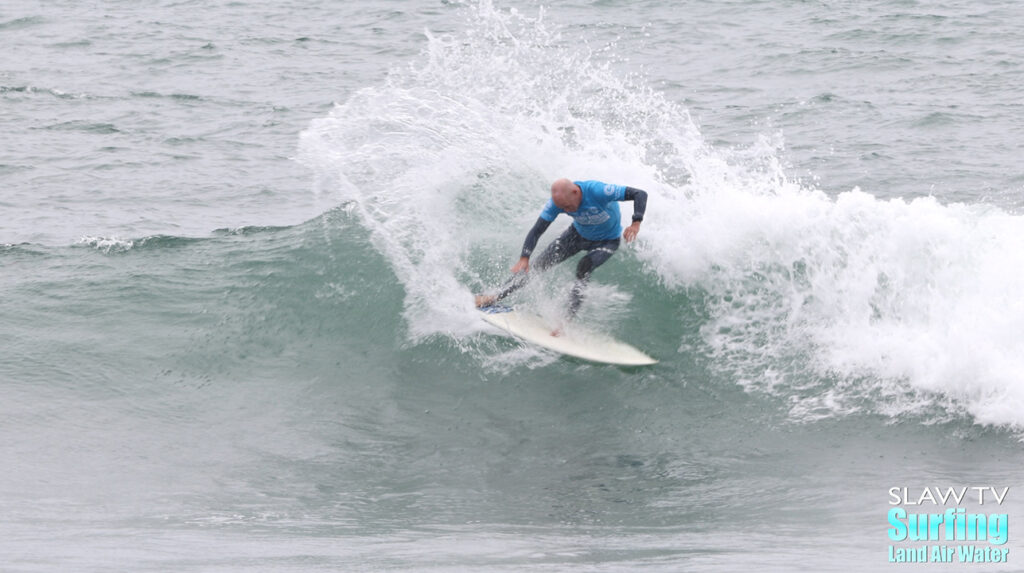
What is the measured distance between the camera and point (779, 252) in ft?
35.5

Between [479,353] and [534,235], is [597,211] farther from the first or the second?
[479,353]

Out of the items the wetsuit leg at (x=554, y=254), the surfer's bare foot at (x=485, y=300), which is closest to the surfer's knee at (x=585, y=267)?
the wetsuit leg at (x=554, y=254)

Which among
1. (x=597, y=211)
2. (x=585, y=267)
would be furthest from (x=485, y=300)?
(x=597, y=211)

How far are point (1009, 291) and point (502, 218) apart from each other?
5.27m

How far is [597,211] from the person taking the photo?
32.6ft

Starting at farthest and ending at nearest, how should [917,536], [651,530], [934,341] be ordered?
1. [934,341]
2. [651,530]
3. [917,536]

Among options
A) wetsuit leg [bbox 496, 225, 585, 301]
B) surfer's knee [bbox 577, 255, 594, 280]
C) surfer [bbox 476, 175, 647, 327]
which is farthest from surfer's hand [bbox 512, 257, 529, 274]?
surfer's knee [bbox 577, 255, 594, 280]

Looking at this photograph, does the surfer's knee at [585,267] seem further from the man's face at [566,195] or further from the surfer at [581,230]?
the man's face at [566,195]

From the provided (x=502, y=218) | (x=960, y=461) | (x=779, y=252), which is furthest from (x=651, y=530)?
(x=502, y=218)

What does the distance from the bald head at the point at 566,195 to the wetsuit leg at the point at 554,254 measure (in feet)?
1.94

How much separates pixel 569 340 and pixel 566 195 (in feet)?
4.63

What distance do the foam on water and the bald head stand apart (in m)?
1.59

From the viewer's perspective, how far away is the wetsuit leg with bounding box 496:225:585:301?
10.3 metres

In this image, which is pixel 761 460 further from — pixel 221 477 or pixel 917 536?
pixel 221 477
